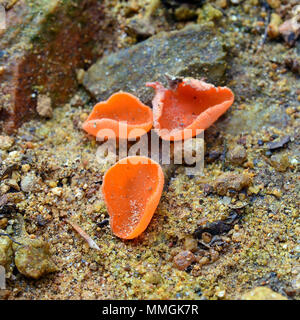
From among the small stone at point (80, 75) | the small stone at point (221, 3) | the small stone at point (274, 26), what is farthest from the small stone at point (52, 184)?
the small stone at point (274, 26)

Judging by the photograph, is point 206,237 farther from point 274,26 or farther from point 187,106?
point 274,26

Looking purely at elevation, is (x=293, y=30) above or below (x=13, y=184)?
above

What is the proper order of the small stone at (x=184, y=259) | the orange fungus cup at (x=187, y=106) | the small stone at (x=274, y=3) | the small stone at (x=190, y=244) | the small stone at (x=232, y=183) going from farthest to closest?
the small stone at (x=274, y=3), the orange fungus cup at (x=187, y=106), the small stone at (x=232, y=183), the small stone at (x=190, y=244), the small stone at (x=184, y=259)

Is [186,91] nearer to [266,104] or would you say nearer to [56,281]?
[266,104]

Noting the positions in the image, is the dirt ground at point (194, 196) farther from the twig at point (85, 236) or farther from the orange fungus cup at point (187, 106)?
the orange fungus cup at point (187, 106)
